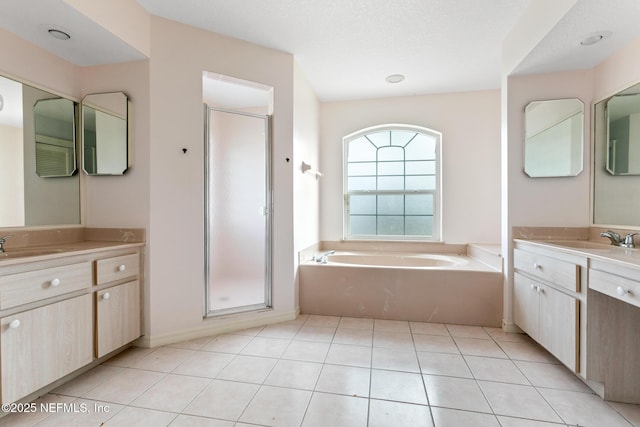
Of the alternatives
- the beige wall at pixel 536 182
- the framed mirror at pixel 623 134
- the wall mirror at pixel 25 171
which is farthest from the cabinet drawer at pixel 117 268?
the framed mirror at pixel 623 134

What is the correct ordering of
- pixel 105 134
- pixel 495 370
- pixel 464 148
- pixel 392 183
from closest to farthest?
pixel 495 370 → pixel 105 134 → pixel 464 148 → pixel 392 183

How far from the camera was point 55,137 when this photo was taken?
6.89 ft

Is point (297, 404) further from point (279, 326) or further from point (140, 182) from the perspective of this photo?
point (140, 182)

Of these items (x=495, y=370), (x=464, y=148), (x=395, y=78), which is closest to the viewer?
(x=495, y=370)

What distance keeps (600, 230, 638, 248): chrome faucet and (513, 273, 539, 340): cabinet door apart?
1.78 ft

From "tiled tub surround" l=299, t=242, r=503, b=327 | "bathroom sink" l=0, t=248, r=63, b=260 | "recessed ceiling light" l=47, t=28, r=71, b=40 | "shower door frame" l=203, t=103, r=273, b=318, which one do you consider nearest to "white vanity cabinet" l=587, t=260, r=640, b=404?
"tiled tub surround" l=299, t=242, r=503, b=327

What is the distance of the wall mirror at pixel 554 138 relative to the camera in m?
2.29

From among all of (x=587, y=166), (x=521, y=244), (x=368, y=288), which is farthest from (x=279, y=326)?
(x=587, y=166)

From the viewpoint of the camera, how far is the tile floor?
140 centimetres

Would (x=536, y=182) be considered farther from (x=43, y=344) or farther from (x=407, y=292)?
(x=43, y=344)

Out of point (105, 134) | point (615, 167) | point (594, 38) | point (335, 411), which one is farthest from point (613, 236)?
point (105, 134)

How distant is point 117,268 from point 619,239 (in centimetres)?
332

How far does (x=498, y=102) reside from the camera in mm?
3410

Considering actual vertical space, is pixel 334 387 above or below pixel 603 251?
below
